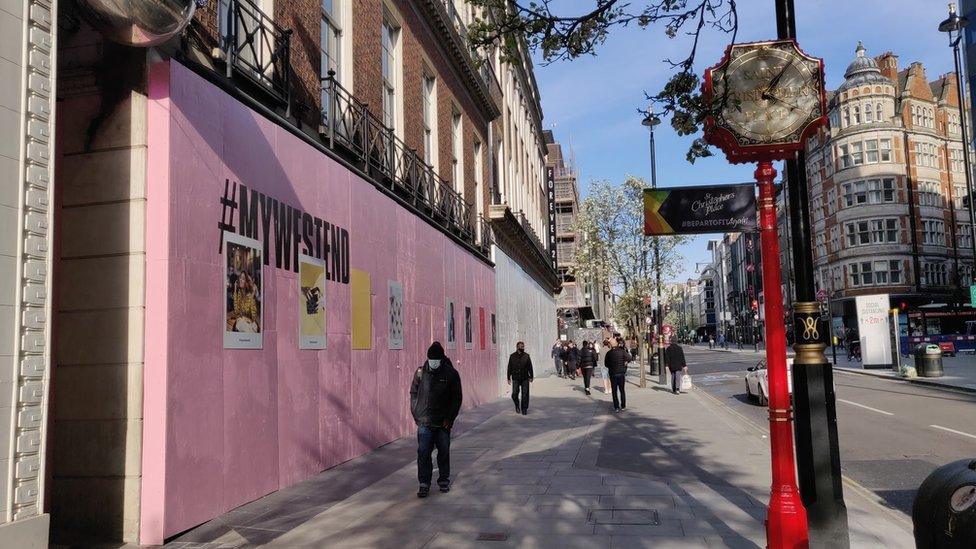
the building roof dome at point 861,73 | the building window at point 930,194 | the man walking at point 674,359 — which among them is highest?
the building roof dome at point 861,73

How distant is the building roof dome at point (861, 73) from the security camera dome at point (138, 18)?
202ft

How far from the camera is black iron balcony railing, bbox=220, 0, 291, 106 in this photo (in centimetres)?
809

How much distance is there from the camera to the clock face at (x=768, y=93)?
5.43 m

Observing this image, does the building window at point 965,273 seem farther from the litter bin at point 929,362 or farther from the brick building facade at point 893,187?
the litter bin at point 929,362

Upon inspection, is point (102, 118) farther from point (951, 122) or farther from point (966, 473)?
point (951, 122)

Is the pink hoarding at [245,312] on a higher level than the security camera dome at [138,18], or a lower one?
lower

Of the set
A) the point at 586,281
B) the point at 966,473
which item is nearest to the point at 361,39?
the point at 966,473

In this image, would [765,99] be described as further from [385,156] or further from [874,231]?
[874,231]

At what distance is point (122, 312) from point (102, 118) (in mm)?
1815

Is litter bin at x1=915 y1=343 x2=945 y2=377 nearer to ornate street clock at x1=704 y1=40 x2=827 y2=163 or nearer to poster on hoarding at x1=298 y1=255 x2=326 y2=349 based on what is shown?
poster on hoarding at x1=298 y1=255 x2=326 y2=349

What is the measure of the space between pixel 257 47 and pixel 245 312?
375 centimetres

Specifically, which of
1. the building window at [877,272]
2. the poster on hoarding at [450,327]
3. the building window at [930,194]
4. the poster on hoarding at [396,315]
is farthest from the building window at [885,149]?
the poster on hoarding at [396,315]

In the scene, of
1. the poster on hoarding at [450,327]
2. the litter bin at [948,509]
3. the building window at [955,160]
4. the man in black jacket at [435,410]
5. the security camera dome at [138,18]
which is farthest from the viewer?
the building window at [955,160]

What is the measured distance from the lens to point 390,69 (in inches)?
611
